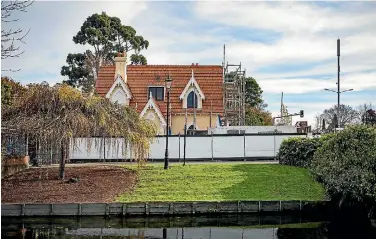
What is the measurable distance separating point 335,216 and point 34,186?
40.7ft

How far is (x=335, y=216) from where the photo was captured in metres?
16.5

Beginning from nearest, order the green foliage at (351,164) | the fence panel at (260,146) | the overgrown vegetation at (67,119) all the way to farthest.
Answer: the green foliage at (351,164) < the overgrown vegetation at (67,119) < the fence panel at (260,146)

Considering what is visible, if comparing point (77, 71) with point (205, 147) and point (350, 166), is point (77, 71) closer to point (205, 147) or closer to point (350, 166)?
point (205, 147)

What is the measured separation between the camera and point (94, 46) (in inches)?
2029

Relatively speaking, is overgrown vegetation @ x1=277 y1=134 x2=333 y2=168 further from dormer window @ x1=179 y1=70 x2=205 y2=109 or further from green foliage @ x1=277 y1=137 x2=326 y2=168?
dormer window @ x1=179 y1=70 x2=205 y2=109

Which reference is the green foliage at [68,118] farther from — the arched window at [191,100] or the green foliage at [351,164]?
the arched window at [191,100]

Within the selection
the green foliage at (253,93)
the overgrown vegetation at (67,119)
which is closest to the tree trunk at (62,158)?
the overgrown vegetation at (67,119)

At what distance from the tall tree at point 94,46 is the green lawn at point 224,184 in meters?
30.4

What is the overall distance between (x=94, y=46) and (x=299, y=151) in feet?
114

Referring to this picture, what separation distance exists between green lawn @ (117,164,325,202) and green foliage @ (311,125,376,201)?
4.91 feet

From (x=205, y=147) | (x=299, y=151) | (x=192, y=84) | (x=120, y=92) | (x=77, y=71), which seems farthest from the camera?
(x=77, y=71)

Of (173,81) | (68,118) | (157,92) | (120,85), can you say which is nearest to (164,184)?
(68,118)

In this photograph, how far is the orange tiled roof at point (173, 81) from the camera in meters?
37.3

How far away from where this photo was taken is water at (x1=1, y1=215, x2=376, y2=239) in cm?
1323
